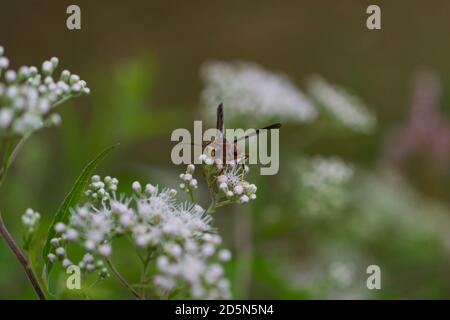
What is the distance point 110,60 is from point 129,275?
2.74 m

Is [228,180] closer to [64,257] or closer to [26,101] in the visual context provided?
[64,257]

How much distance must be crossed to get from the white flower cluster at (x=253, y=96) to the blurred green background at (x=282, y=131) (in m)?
0.07

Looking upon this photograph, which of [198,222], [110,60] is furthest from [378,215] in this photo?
[110,60]

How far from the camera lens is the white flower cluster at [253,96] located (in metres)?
2.43

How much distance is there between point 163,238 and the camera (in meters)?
1.00

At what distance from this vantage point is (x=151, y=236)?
98cm

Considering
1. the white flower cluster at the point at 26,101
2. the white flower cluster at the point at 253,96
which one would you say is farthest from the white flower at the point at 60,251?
the white flower cluster at the point at 253,96

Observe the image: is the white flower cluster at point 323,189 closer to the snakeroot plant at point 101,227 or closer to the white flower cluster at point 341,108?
the white flower cluster at point 341,108

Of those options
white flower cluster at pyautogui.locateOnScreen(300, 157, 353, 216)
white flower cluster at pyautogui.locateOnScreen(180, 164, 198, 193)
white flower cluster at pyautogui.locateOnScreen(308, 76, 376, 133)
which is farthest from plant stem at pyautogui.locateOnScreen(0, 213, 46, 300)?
white flower cluster at pyautogui.locateOnScreen(308, 76, 376, 133)

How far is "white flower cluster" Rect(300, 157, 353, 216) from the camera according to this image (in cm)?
237

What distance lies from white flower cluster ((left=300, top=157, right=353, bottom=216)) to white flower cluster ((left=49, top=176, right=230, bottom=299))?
52.2 inches

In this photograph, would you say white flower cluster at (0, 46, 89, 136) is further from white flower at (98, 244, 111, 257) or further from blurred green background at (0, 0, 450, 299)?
blurred green background at (0, 0, 450, 299)

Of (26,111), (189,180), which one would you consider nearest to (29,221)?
(26,111)
